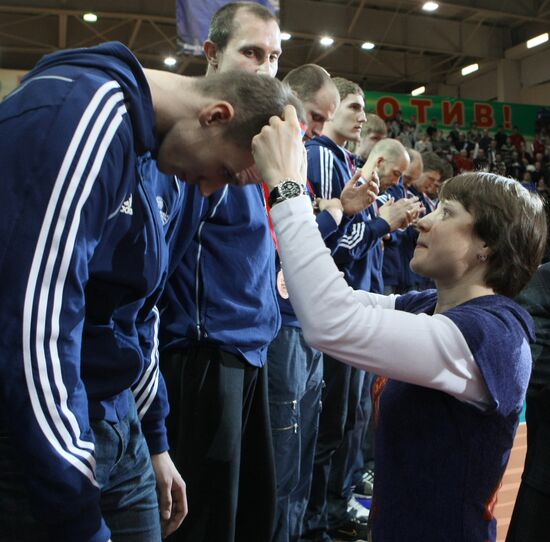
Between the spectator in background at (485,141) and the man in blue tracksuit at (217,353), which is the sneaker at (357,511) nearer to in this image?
the man in blue tracksuit at (217,353)

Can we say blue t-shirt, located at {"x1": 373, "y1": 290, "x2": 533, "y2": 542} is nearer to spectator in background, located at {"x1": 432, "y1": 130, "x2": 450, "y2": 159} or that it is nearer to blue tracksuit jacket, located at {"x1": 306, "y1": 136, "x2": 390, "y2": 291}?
blue tracksuit jacket, located at {"x1": 306, "y1": 136, "x2": 390, "y2": 291}

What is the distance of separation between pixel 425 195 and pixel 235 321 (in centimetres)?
337

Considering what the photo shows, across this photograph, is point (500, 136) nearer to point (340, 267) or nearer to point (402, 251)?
point (402, 251)

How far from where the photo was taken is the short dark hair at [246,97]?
114cm

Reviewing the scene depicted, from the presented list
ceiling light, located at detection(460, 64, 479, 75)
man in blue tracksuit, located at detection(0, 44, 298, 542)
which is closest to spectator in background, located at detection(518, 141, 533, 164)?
ceiling light, located at detection(460, 64, 479, 75)

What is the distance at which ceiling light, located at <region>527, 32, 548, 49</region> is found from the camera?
14.1 metres

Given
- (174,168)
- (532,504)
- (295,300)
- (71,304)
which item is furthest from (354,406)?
(71,304)

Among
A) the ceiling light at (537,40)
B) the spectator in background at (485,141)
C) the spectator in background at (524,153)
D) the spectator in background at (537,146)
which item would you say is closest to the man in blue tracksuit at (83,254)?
the spectator in background at (485,141)

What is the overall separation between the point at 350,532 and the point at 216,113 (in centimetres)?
222

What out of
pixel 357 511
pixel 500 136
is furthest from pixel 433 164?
pixel 500 136

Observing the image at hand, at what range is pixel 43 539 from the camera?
40.1 inches

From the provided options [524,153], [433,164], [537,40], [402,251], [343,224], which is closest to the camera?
[343,224]

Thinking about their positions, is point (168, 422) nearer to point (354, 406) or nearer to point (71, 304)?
point (71, 304)

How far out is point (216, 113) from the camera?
44.3 inches
